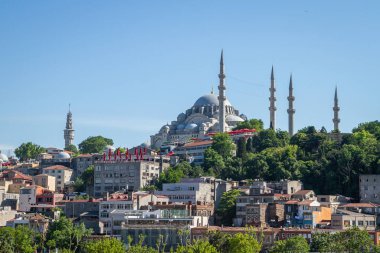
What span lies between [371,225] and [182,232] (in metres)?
13.6

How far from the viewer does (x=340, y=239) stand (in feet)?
201

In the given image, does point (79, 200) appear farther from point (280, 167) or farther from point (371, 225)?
point (371, 225)

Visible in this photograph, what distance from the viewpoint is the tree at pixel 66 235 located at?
70562 millimetres

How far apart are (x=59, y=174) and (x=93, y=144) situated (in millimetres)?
20074

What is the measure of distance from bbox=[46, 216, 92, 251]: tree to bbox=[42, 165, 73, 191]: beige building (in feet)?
70.6

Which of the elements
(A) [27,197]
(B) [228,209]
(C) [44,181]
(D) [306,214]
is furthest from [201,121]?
(D) [306,214]

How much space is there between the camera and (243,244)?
6162cm

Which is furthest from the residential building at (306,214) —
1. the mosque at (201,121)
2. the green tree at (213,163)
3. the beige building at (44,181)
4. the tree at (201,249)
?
the mosque at (201,121)

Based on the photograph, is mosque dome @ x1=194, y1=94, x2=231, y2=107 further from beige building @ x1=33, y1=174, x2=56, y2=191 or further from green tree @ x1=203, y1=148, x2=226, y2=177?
beige building @ x1=33, y1=174, x2=56, y2=191

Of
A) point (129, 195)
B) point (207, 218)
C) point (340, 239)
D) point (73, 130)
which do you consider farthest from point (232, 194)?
point (73, 130)

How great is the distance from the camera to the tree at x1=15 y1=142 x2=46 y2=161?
117725 mm

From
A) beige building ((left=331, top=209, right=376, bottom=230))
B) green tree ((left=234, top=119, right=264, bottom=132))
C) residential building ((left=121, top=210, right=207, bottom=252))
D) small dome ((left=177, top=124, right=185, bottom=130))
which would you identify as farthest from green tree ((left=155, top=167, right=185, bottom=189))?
small dome ((left=177, top=124, right=185, bottom=130))

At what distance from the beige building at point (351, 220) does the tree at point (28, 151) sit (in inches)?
2122

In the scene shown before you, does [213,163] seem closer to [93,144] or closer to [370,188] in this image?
[370,188]
